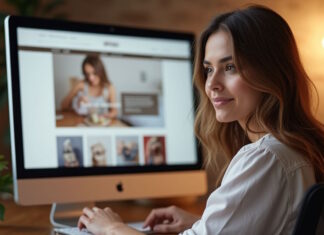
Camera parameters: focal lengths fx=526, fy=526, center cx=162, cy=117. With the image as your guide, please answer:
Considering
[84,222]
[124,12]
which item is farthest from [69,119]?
[124,12]

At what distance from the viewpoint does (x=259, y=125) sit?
1.11 metres

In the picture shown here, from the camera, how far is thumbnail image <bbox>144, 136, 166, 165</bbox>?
1.57m

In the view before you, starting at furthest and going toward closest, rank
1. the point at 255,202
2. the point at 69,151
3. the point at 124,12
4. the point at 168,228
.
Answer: the point at 124,12
the point at 69,151
the point at 168,228
the point at 255,202

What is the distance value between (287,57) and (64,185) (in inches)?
27.0

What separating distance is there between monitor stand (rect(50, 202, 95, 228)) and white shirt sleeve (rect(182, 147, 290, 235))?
0.60 meters

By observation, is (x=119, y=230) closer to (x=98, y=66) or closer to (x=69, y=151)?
(x=69, y=151)

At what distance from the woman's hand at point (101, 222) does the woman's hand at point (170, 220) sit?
0.15 meters

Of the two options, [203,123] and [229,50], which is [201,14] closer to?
[203,123]

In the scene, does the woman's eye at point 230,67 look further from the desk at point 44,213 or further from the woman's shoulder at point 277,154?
the desk at point 44,213

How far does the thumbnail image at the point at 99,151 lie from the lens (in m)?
1.47

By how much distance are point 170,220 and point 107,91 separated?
42 cm

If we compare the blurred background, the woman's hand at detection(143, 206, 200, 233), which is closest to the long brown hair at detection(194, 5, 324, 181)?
the woman's hand at detection(143, 206, 200, 233)

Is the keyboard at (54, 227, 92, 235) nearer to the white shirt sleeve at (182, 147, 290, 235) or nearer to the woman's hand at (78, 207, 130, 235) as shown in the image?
the woman's hand at (78, 207, 130, 235)

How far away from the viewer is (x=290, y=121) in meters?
1.07
